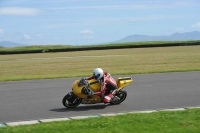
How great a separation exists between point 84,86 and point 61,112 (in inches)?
43.1

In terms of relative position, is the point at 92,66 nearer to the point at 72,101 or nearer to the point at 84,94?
the point at 72,101

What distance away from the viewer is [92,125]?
8141 millimetres

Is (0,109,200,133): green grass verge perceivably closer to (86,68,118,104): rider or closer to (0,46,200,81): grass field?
(86,68,118,104): rider

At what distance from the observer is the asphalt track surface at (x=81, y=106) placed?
10.8 metres

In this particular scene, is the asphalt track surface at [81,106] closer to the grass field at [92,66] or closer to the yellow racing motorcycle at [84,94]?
the yellow racing motorcycle at [84,94]

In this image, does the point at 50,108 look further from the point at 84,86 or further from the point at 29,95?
the point at 29,95

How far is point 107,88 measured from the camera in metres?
11.8

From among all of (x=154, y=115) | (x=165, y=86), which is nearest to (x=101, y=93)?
(x=154, y=115)

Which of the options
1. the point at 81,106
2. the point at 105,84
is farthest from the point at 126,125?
the point at 81,106

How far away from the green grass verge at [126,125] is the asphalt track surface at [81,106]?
1.80 meters

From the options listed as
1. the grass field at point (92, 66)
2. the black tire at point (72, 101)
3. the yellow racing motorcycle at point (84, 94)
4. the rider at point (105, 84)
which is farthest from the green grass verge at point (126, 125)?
the grass field at point (92, 66)

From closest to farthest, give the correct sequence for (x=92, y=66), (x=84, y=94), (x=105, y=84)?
(x=84, y=94), (x=105, y=84), (x=92, y=66)

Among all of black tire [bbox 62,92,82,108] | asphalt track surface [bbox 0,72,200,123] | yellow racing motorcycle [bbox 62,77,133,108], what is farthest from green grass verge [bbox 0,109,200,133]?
black tire [bbox 62,92,82,108]

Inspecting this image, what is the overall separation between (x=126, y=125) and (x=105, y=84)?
3.71 meters
